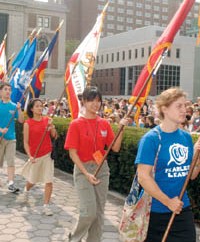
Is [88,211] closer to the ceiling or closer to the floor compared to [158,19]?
closer to the floor

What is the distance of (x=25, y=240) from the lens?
5145mm

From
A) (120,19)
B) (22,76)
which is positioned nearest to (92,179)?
(22,76)

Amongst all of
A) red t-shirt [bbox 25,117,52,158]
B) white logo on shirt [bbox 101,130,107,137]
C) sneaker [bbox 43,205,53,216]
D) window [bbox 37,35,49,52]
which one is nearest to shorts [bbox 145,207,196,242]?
white logo on shirt [bbox 101,130,107,137]

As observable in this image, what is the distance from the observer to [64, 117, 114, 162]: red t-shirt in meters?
4.60

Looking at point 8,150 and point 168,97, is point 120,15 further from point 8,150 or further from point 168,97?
point 168,97

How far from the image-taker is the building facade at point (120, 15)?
3971 inches

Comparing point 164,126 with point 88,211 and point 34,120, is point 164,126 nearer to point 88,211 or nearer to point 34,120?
point 88,211

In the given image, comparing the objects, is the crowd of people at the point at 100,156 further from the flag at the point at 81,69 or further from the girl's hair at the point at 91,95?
→ the flag at the point at 81,69

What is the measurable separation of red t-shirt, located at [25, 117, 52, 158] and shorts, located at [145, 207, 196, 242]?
11.7 ft

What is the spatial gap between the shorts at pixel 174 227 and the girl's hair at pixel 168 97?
2.46 feet

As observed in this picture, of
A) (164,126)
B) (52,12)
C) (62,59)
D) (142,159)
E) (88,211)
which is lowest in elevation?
(88,211)

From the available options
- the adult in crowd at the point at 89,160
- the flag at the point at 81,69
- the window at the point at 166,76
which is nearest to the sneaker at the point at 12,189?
the flag at the point at 81,69

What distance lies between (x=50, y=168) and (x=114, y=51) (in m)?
67.1

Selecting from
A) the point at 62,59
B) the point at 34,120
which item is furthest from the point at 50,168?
the point at 62,59
